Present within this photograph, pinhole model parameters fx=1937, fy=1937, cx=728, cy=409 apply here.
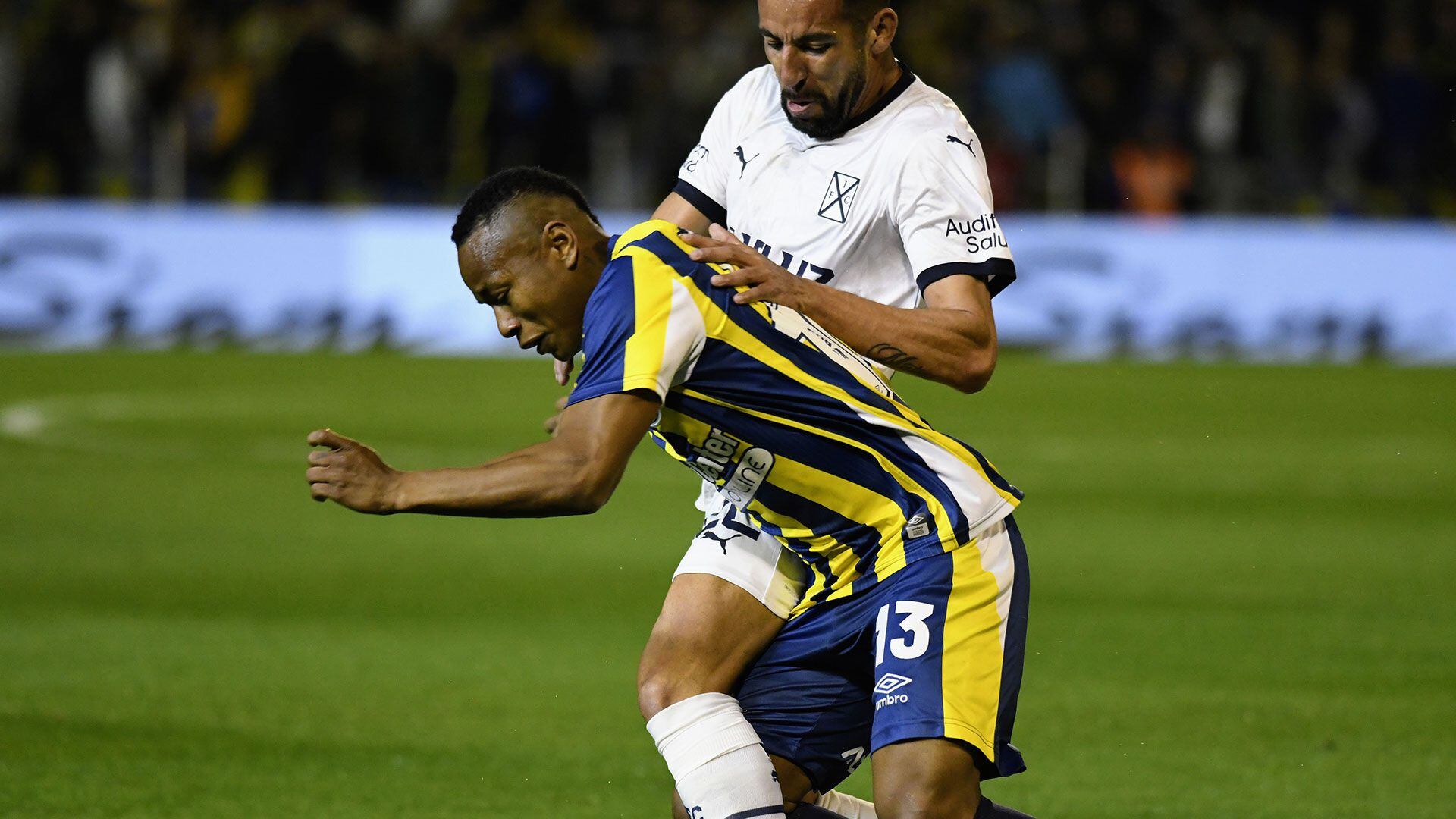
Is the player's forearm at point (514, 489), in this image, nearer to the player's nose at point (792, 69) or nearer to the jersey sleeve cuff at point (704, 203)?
the player's nose at point (792, 69)

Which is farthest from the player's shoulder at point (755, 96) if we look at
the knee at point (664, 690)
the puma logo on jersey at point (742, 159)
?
the knee at point (664, 690)

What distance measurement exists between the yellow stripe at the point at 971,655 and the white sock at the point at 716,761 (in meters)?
0.51

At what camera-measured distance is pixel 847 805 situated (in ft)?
16.1

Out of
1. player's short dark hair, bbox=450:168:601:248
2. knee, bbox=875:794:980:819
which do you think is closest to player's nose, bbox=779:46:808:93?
player's short dark hair, bbox=450:168:601:248

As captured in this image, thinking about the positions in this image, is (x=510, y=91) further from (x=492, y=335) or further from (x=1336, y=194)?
(x=1336, y=194)

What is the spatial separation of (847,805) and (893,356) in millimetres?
1320

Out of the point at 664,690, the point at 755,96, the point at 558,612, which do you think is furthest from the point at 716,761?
Result: the point at 558,612

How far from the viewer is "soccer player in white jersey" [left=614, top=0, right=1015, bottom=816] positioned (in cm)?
426

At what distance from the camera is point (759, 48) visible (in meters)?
19.9

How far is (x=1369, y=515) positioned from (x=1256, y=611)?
9.15ft

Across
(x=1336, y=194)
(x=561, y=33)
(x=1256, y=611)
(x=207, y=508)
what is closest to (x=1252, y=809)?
(x=1256, y=611)

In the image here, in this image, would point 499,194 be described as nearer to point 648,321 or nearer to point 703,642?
point 648,321

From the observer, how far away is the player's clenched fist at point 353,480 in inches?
146

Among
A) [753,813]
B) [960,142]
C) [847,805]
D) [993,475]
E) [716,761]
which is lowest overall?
[847,805]
